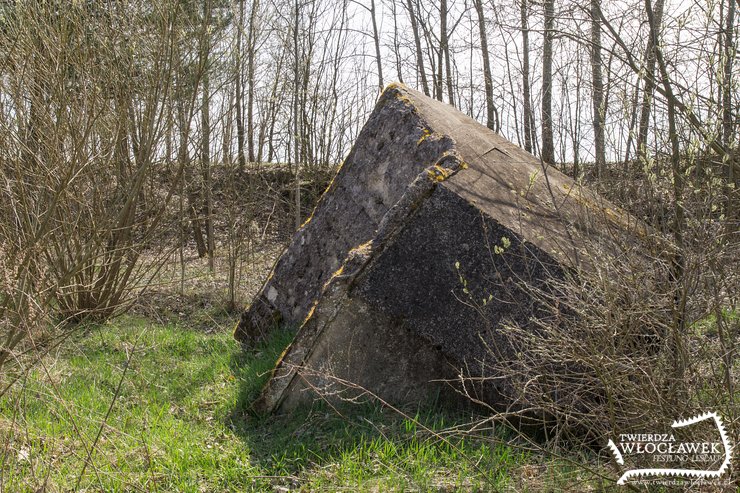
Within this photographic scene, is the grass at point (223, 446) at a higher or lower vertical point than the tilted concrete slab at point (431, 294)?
lower

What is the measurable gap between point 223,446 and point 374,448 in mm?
945

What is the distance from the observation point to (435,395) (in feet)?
13.0

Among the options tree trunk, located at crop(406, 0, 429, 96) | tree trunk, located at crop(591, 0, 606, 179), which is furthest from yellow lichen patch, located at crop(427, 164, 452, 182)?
tree trunk, located at crop(406, 0, 429, 96)

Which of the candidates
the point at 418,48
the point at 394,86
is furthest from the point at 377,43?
the point at 394,86

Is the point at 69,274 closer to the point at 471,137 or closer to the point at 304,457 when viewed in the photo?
the point at 304,457

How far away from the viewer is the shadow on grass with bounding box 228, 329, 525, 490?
3.23 m

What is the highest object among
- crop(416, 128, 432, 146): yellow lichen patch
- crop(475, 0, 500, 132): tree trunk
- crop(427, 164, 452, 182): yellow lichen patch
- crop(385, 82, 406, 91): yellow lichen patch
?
crop(475, 0, 500, 132): tree trunk

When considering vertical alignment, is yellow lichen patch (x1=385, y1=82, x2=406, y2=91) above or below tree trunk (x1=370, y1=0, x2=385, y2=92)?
below

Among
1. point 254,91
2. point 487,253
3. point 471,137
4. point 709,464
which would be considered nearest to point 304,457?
point 487,253

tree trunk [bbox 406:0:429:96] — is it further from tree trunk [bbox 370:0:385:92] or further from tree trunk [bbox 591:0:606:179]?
tree trunk [bbox 591:0:606:179]

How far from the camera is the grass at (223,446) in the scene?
3281 millimetres

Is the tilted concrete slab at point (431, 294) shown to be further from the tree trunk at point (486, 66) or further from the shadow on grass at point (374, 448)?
the tree trunk at point (486, 66)

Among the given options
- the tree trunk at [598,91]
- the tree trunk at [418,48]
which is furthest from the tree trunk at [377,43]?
the tree trunk at [598,91]

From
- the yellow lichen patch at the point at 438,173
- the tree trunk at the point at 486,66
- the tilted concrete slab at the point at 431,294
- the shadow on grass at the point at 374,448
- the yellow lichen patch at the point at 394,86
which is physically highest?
the tree trunk at the point at 486,66
